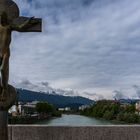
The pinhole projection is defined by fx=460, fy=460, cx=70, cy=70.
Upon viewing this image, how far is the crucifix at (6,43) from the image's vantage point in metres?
6.51

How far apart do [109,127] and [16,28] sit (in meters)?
2.30

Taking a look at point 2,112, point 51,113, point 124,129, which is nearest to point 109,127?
point 124,129

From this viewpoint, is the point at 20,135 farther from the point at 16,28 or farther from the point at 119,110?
the point at 119,110

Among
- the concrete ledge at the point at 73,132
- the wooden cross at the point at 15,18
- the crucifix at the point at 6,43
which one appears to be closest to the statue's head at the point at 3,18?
the crucifix at the point at 6,43

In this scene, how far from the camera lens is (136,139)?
7.60 metres

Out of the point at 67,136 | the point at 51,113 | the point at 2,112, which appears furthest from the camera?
the point at 51,113

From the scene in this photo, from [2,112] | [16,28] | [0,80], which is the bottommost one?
[2,112]

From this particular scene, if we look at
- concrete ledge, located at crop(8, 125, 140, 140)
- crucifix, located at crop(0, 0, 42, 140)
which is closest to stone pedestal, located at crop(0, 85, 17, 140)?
crucifix, located at crop(0, 0, 42, 140)

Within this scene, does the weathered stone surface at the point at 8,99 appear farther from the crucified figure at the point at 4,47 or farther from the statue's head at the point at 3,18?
the statue's head at the point at 3,18

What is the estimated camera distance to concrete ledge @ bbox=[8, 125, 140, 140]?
24.6ft

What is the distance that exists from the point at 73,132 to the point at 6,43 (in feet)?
6.53

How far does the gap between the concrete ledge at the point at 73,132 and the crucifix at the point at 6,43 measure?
94 centimetres

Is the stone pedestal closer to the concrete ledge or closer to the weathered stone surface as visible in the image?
the weathered stone surface

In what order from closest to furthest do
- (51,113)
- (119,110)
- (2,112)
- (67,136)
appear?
(2,112) → (67,136) → (119,110) → (51,113)
